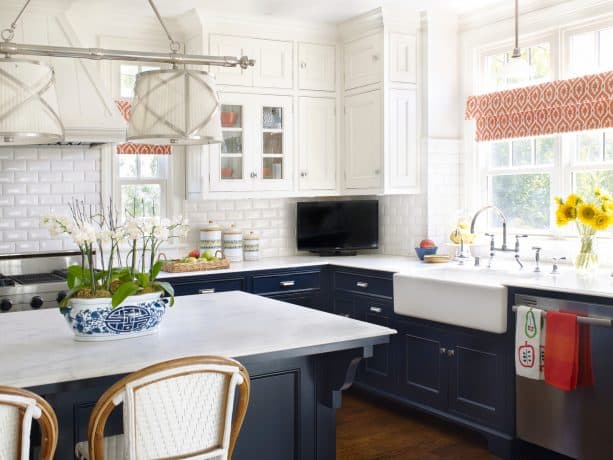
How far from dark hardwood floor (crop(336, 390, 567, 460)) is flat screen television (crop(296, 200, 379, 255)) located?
141cm

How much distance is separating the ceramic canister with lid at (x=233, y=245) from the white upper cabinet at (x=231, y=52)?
1182mm

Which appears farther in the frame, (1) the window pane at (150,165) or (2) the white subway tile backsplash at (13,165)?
(1) the window pane at (150,165)

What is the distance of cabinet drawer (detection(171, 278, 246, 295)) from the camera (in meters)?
5.14

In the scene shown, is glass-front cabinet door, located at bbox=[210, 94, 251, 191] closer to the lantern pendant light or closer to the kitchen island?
the kitchen island

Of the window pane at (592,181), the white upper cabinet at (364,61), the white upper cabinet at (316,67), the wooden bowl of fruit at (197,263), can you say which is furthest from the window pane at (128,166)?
the window pane at (592,181)

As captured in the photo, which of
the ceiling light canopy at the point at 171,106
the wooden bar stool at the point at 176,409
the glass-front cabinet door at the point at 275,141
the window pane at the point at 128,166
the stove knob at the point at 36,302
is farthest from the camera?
the glass-front cabinet door at the point at 275,141

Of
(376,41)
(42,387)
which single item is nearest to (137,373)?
(42,387)

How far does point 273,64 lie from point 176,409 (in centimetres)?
403

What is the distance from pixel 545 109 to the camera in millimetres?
5074

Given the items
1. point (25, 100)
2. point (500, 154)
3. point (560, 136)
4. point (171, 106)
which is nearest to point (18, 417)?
point (25, 100)

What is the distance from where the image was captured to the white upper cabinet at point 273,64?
577cm

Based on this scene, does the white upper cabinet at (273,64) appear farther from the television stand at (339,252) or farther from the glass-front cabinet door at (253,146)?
the television stand at (339,252)

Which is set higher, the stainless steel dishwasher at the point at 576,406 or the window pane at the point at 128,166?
the window pane at the point at 128,166

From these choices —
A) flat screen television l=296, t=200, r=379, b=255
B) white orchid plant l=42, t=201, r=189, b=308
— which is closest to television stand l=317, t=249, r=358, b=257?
flat screen television l=296, t=200, r=379, b=255
